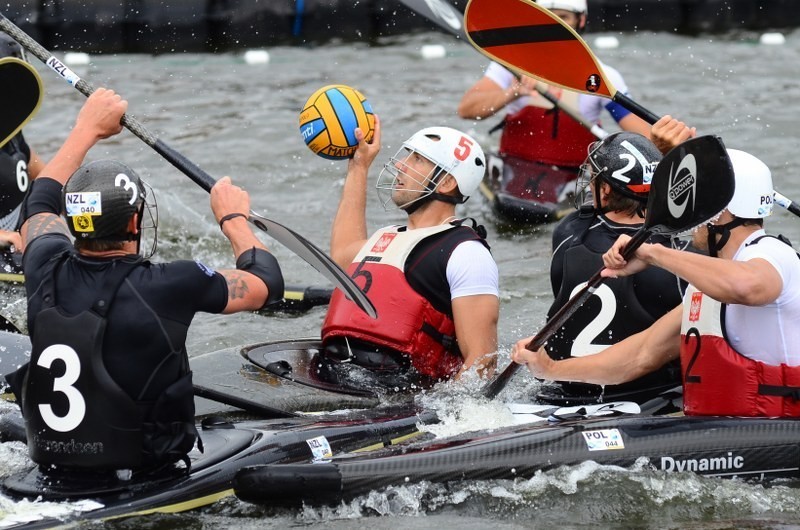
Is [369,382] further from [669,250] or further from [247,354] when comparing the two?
[669,250]

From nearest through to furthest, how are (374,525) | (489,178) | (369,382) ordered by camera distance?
(374,525) → (369,382) → (489,178)

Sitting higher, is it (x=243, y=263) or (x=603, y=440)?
(x=243, y=263)

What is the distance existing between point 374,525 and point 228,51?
1210 centimetres

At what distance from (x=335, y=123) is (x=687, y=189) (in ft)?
7.24

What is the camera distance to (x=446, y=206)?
19.0ft

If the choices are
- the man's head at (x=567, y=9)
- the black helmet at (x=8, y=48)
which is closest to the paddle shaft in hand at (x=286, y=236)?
the black helmet at (x=8, y=48)

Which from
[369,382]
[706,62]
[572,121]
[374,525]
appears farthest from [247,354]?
[706,62]

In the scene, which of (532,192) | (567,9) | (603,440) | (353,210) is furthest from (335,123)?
(532,192)

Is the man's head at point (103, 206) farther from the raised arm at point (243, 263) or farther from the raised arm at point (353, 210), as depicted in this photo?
the raised arm at point (353, 210)

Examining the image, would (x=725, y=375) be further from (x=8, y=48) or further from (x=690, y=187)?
(x=8, y=48)

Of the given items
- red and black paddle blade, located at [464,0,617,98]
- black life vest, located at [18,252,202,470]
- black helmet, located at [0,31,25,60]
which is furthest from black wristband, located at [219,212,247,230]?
black helmet, located at [0,31,25,60]

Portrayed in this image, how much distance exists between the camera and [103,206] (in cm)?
399

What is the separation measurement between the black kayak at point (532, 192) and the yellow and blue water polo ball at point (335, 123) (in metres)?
3.25

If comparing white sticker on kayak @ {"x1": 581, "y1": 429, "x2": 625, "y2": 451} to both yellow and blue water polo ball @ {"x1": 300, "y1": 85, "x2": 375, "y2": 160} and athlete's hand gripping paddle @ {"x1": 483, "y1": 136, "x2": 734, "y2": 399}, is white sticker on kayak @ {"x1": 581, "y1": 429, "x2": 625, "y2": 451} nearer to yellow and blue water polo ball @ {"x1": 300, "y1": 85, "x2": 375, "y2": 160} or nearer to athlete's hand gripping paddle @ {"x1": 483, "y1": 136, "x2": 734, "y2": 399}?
athlete's hand gripping paddle @ {"x1": 483, "y1": 136, "x2": 734, "y2": 399}
